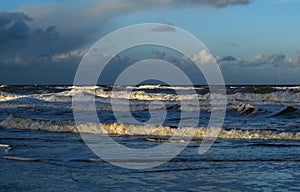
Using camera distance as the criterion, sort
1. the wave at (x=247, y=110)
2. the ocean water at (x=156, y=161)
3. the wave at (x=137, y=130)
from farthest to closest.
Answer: the wave at (x=247, y=110) < the wave at (x=137, y=130) < the ocean water at (x=156, y=161)

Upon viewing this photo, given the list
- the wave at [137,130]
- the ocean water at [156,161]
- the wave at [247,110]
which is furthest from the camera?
the wave at [247,110]

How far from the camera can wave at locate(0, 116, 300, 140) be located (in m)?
13.7

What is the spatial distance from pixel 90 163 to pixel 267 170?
2.98 metres

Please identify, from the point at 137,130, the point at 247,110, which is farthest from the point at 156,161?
the point at 247,110

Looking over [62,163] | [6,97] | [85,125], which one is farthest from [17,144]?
[6,97]

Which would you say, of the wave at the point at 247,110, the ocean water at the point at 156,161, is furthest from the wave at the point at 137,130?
the wave at the point at 247,110

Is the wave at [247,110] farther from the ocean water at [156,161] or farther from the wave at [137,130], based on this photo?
the ocean water at [156,161]

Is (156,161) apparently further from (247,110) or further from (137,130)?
(247,110)

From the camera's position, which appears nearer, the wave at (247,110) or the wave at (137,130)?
the wave at (137,130)

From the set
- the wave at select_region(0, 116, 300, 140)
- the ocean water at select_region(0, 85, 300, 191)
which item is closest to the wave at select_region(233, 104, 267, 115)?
the wave at select_region(0, 116, 300, 140)

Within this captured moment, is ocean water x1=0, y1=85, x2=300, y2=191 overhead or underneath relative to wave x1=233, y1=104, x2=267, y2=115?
underneath

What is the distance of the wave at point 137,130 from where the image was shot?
13.7m

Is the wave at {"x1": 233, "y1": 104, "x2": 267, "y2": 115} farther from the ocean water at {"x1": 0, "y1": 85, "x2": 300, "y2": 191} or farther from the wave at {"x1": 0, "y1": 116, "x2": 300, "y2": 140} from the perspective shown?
the ocean water at {"x1": 0, "y1": 85, "x2": 300, "y2": 191}

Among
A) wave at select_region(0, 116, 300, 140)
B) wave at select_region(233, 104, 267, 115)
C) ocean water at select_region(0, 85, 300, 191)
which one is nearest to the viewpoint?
ocean water at select_region(0, 85, 300, 191)
